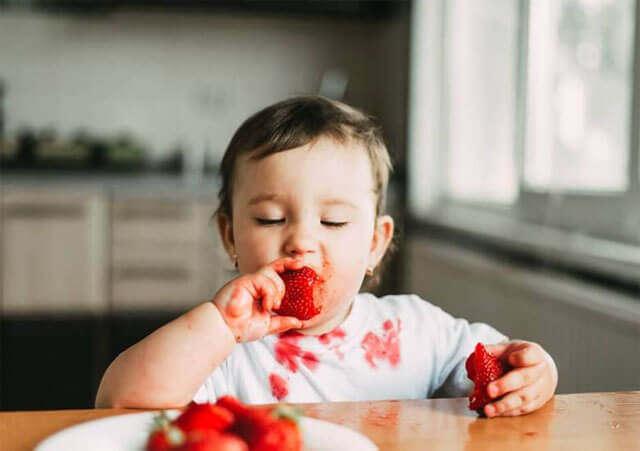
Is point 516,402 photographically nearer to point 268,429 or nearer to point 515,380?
point 515,380

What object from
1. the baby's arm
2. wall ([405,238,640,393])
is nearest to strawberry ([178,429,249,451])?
the baby's arm

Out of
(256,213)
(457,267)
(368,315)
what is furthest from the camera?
(457,267)

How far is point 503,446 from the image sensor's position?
2.54ft

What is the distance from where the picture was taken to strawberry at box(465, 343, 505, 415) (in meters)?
0.90

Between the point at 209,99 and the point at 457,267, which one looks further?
the point at 209,99

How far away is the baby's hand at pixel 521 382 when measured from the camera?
0.89 metres

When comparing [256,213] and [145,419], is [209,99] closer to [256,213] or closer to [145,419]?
[256,213]

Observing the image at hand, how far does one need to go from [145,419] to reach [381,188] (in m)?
0.61

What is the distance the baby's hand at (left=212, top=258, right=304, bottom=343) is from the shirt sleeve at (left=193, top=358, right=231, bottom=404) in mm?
174

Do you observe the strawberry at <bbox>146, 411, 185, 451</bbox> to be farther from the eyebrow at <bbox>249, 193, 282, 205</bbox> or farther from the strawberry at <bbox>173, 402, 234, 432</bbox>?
the eyebrow at <bbox>249, 193, 282, 205</bbox>

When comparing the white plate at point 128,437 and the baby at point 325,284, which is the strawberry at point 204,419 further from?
the baby at point 325,284

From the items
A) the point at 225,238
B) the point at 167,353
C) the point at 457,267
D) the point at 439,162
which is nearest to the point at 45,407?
the point at 457,267

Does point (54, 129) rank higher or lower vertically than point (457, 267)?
higher

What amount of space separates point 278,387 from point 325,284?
16 centimetres
